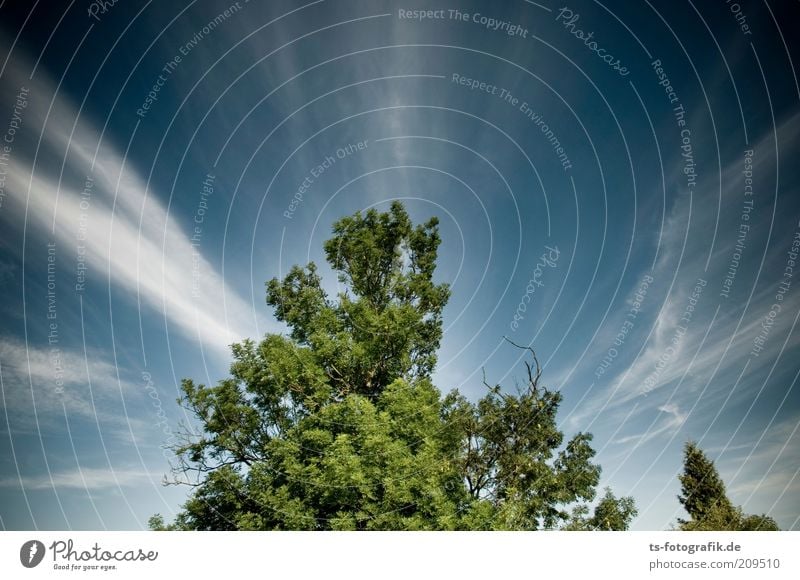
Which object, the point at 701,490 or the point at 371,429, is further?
the point at 701,490

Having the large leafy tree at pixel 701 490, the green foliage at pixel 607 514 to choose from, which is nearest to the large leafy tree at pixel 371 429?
the green foliage at pixel 607 514

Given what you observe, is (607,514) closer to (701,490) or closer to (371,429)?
(371,429)

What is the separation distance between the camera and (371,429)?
54.6ft

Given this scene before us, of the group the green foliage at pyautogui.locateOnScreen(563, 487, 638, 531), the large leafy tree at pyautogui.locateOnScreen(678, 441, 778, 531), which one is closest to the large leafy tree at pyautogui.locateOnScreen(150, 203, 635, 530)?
the green foliage at pyautogui.locateOnScreen(563, 487, 638, 531)

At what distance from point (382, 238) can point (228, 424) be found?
43.0ft

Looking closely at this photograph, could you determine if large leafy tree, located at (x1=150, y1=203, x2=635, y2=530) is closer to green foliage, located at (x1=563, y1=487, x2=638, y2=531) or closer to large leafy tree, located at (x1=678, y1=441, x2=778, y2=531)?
green foliage, located at (x1=563, y1=487, x2=638, y2=531)

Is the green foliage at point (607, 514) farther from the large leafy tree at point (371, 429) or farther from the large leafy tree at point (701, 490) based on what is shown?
the large leafy tree at point (701, 490)

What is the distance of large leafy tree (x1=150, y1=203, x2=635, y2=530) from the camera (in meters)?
16.3

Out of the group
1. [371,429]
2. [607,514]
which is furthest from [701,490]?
[371,429]

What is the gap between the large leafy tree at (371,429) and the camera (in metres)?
16.3
